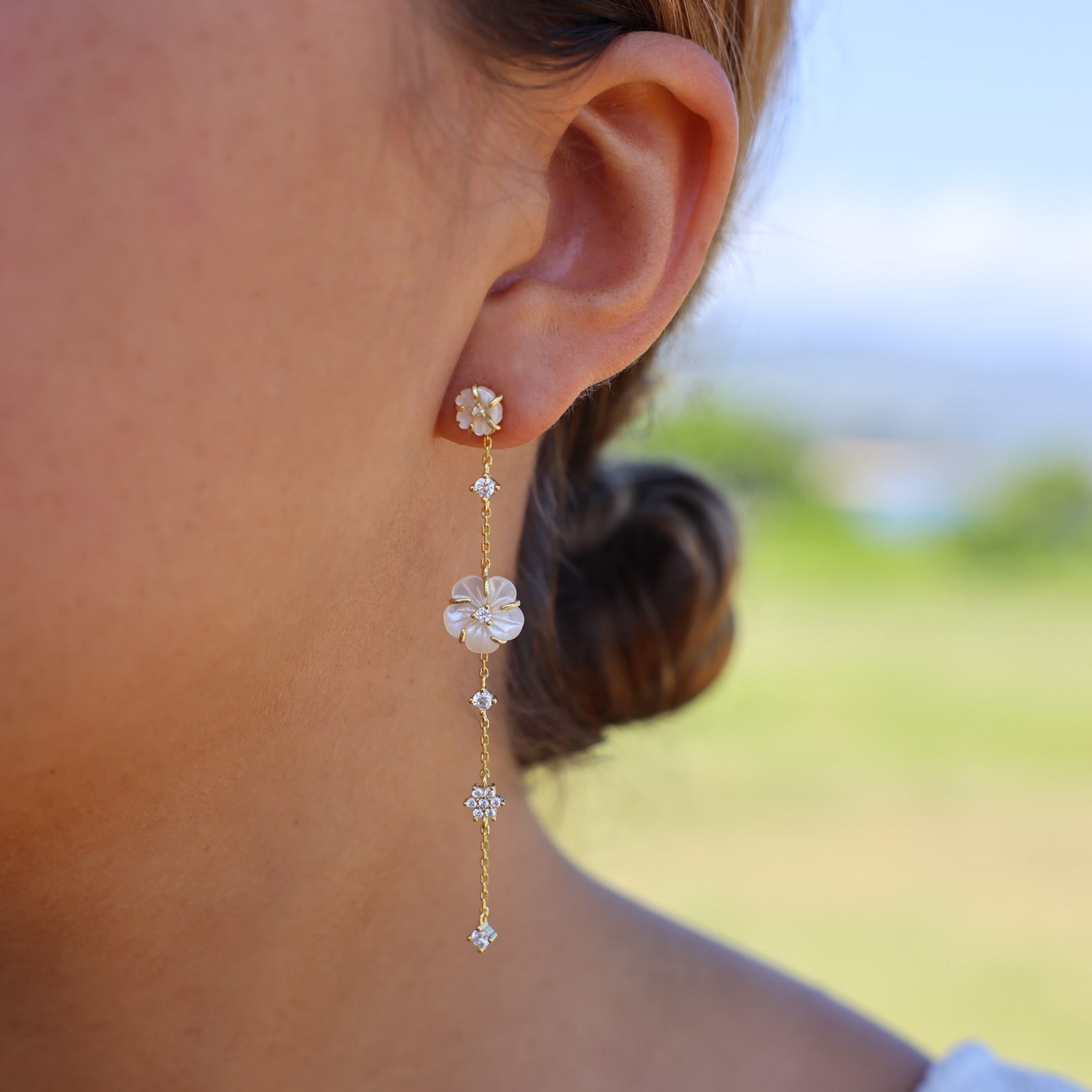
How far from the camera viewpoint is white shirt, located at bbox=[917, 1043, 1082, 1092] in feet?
4.83

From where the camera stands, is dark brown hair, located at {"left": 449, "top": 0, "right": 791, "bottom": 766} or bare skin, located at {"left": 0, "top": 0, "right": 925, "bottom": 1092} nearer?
bare skin, located at {"left": 0, "top": 0, "right": 925, "bottom": 1092}

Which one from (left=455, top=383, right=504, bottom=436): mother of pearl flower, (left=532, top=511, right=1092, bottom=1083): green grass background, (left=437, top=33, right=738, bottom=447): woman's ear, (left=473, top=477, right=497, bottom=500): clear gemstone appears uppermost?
(left=437, top=33, right=738, bottom=447): woman's ear

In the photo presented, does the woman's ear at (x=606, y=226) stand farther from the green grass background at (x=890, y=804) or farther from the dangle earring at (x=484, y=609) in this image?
the green grass background at (x=890, y=804)

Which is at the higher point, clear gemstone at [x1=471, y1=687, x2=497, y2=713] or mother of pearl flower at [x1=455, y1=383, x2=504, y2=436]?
mother of pearl flower at [x1=455, y1=383, x2=504, y2=436]

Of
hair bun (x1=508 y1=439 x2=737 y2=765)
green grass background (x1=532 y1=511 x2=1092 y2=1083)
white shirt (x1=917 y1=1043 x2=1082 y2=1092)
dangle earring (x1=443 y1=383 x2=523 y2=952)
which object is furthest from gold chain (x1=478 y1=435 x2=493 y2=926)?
white shirt (x1=917 y1=1043 x2=1082 y2=1092)

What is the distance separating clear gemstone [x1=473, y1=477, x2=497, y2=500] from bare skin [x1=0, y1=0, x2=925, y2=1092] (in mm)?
45

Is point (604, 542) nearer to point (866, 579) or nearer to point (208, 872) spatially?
point (208, 872)

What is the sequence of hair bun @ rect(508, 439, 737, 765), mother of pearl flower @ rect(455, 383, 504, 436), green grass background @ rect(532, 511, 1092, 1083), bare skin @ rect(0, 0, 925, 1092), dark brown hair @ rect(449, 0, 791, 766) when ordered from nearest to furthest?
bare skin @ rect(0, 0, 925, 1092)
mother of pearl flower @ rect(455, 383, 504, 436)
dark brown hair @ rect(449, 0, 791, 766)
hair bun @ rect(508, 439, 737, 765)
green grass background @ rect(532, 511, 1092, 1083)

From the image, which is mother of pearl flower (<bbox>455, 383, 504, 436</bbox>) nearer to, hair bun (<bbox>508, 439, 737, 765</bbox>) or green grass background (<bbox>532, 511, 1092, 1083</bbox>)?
hair bun (<bbox>508, 439, 737, 765</bbox>)

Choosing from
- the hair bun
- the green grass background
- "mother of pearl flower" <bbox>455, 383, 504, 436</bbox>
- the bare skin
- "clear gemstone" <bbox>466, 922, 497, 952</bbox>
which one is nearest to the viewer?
the bare skin

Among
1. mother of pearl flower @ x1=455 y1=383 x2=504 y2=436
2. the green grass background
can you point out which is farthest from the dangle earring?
the green grass background

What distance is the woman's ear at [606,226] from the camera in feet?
3.62

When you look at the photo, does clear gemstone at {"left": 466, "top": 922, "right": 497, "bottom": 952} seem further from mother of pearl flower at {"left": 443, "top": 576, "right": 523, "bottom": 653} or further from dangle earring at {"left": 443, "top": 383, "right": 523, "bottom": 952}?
mother of pearl flower at {"left": 443, "top": 576, "right": 523, "bottom": 653}

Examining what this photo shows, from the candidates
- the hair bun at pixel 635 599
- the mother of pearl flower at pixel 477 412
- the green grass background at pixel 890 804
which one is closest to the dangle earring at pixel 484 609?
the mother of pearl flower at pixel 477 412
